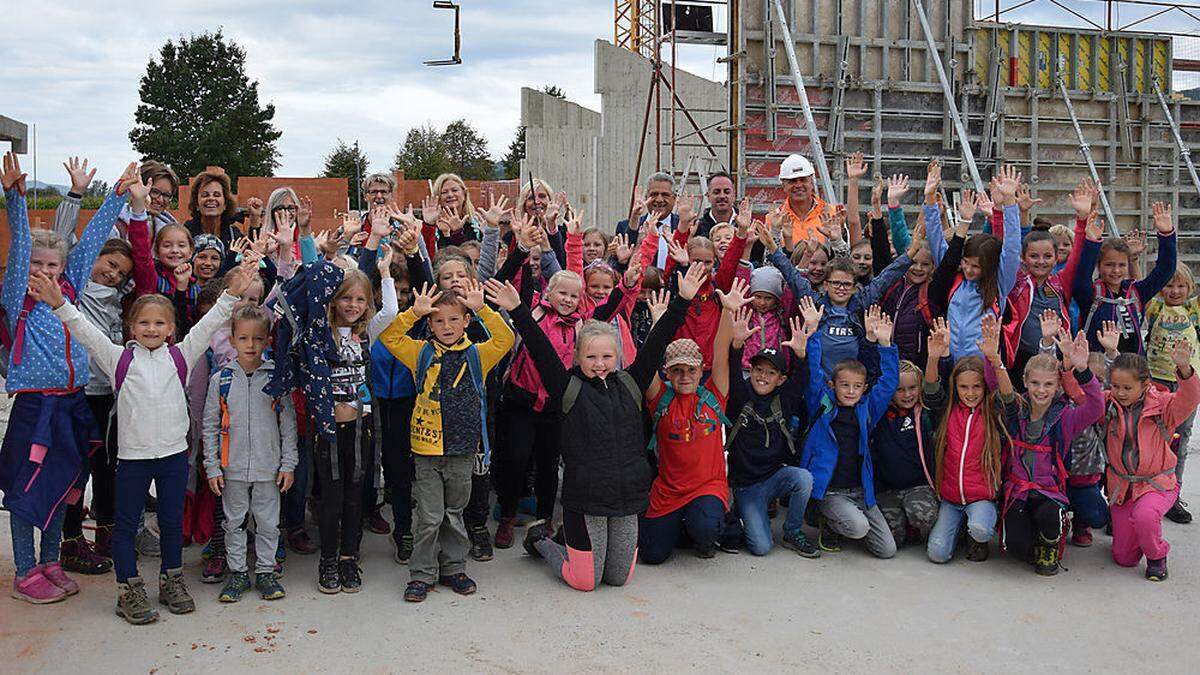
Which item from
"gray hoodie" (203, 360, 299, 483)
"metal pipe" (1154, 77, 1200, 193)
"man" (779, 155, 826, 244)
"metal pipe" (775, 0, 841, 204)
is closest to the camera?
"gray hoodie" (203, 360, 299, 483)

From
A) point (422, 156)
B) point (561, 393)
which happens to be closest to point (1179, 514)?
point (561, 393)

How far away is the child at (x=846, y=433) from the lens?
5.11 metres

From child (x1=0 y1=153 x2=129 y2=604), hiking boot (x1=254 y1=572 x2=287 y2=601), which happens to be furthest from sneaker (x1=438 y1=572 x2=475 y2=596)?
child (x1=0 y1=153 x2=129 y2=604)

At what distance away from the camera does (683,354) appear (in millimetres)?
4930

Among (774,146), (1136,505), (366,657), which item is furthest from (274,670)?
(774,146)

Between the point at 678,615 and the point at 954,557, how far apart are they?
5.50 ft

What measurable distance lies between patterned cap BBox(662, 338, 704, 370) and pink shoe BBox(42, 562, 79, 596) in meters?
2.92

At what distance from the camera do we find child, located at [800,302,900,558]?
16.8 feet

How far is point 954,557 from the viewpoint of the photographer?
5051 millimetres

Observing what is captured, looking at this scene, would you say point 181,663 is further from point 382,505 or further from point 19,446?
point 382,505

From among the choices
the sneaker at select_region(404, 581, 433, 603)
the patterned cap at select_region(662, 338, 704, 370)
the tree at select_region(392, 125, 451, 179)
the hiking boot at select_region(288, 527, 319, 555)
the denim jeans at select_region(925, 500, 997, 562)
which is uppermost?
the tree at select_region(392, 125, 451, 179)

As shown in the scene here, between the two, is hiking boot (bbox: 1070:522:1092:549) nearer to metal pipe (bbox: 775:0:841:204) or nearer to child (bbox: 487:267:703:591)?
child (bbox: 487:267:703:591)

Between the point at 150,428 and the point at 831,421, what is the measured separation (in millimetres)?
3289

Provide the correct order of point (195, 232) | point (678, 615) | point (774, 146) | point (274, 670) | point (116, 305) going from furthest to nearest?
point (774, 146) → point (195, 232) → point (116, 305) → point (678, 615) → point (274, 670)
